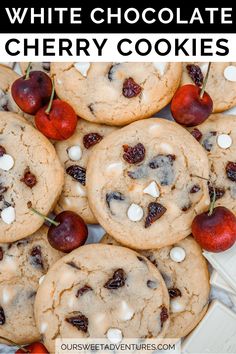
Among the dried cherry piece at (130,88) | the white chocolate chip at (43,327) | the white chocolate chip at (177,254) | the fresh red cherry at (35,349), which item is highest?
the dried cherry piece at (130,88)

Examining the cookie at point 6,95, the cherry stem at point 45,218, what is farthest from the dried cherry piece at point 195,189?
the cookie at point 6,95

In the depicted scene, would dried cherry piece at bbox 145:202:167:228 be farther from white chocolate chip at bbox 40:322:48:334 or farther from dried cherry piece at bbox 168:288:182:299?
white chocolate chip at bbox 40:322:48:334

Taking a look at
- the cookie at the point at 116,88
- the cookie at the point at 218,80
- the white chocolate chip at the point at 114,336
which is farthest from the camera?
the cookie at the point at 218,80

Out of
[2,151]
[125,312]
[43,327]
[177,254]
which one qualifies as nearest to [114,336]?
[125,312]

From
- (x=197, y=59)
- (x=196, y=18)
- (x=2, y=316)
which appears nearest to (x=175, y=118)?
(x=197, y=59)

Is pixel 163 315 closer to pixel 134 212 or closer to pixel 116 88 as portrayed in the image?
pixel 134 212

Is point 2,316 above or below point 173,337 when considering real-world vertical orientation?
above

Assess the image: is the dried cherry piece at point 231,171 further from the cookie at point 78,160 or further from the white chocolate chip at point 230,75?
the cookie at point 78,160

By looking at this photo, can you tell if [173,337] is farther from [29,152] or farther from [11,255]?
[29,152]
